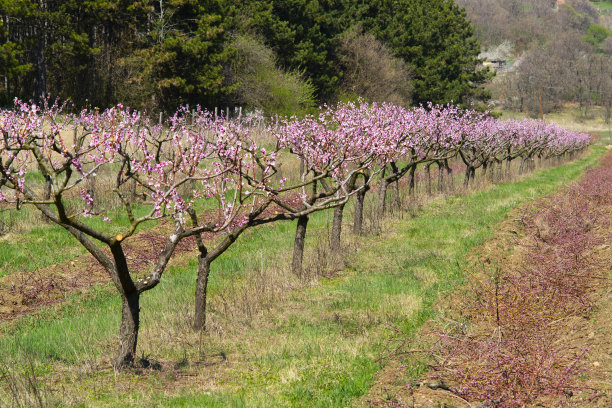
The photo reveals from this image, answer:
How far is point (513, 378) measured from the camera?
7191 millimetres

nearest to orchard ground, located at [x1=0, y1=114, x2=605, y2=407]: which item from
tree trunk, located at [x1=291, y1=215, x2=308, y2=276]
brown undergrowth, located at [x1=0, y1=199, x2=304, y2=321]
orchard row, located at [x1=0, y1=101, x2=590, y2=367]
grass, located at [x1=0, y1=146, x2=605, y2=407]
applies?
grass, located at [x1=0, y1=146, x2=605, y2=407]

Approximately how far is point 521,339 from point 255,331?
4.32 metres

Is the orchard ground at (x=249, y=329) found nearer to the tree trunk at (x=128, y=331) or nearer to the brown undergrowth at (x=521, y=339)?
the tree trunk at (x=128, y=331)

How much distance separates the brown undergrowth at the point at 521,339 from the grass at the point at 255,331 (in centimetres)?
48

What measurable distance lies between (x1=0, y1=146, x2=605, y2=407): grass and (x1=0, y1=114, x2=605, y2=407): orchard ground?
25mm

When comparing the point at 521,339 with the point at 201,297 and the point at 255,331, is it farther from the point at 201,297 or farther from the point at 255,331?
the point at 201,297

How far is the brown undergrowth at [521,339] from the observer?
7.04 metres

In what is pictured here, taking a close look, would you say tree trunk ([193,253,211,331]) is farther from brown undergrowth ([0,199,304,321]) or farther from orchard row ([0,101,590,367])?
brown undergrowth ([0,199,304,321])

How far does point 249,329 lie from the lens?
33.7 ft

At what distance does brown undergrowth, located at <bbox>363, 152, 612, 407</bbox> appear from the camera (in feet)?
23.1

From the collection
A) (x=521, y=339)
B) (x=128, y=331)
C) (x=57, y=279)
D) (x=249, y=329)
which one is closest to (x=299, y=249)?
(x=249, y=329)

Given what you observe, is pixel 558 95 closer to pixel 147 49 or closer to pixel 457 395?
pixel 147 49

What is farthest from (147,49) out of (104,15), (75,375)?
(75,375)

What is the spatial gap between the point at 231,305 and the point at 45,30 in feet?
102
